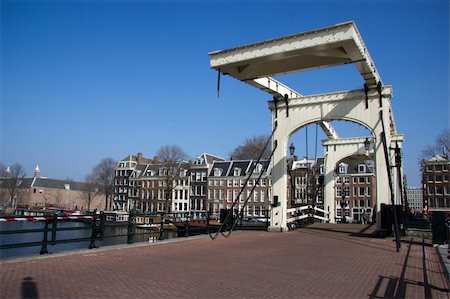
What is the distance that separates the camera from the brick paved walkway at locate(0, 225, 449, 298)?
5.93 m

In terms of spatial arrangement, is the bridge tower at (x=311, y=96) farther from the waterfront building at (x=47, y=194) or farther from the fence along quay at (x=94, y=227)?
the waterfront building at (x=47, y=194)

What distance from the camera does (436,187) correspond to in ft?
214

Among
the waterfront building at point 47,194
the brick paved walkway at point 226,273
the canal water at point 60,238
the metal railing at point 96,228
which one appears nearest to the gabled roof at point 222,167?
the canal water at point 60,238

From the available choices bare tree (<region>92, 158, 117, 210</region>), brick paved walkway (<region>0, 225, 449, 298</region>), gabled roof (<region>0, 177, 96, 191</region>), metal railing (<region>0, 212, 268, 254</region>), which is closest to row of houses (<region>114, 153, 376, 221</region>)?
bare tree (<region>92, 158, 117, 210</region>)

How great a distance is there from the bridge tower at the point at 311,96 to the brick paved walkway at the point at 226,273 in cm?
522

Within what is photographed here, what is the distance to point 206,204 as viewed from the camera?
6769 centimetres

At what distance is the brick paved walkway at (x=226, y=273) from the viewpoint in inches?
234

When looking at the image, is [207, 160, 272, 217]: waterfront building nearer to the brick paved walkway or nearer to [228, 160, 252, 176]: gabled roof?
[228, 160, 252, 176]: gabled roof

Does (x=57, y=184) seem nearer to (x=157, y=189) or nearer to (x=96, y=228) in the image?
(x=157, y=189)

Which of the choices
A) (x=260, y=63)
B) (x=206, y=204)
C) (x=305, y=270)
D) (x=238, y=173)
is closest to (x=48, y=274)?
(x=305, y=270)

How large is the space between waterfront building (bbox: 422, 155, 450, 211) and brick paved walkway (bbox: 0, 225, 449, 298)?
2410 inches

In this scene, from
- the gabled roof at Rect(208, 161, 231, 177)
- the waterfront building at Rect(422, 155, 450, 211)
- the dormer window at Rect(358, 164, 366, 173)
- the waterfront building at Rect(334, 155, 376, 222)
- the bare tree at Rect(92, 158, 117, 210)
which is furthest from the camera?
the bare tree at Rect(92, 158, 117, 210)

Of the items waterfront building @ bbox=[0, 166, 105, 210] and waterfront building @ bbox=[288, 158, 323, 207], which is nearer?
waterfront building @ bbox=[288, 158, 323, 207]

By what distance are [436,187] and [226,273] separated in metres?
68.8
